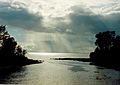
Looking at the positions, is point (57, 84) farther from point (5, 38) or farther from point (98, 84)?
point (5, 38)

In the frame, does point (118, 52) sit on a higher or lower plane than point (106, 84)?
higher

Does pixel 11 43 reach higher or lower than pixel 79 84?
higher

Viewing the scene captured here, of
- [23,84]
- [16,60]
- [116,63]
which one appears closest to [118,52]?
[116,63]

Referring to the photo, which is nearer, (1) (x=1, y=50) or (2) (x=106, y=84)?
(2) (x=106, y=84)

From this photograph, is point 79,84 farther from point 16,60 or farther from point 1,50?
point 16,60

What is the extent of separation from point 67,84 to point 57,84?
354 centimetres

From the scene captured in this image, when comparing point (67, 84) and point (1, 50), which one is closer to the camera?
point (67, 84)

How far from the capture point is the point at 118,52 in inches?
7411

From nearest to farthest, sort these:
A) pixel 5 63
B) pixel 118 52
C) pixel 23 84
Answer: pixel 23 84, pixel 5 63, pixel 118 52

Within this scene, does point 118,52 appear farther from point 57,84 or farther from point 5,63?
point 57,84

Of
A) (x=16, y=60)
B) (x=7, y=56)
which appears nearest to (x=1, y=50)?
(x=7, y=56)

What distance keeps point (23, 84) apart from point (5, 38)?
11179 centimetres

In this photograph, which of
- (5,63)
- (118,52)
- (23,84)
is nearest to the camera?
(23,84)

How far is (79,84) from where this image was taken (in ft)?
295
